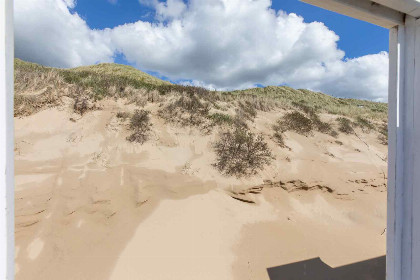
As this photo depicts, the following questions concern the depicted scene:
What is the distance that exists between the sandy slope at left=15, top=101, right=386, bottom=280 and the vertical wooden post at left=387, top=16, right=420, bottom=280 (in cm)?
228

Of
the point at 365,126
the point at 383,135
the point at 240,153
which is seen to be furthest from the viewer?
the point at 365,126

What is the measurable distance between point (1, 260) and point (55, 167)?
4.47m

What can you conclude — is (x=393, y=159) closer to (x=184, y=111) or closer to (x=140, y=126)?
(x=140, y=126)

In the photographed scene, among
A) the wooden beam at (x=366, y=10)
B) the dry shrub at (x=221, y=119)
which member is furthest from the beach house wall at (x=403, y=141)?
the dry shrub at (x=221, y=119)

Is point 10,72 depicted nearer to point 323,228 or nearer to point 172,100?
point 323,228

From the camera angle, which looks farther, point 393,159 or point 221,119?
point 221,119

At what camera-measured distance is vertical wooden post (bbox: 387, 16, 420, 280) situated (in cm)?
133

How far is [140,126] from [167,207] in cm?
274

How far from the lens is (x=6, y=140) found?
79cm

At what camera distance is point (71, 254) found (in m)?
3.37

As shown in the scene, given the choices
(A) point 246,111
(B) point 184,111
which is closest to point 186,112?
(B) point 184,111

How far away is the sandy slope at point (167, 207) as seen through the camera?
11.0 ft

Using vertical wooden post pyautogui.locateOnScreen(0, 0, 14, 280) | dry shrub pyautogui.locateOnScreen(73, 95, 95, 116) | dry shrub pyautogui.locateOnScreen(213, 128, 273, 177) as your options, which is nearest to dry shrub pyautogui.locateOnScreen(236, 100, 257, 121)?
dry shrub pyautogui.locateOnScreen(213, 128, 273, 177)

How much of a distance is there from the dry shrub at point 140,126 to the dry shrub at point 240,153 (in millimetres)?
1929
